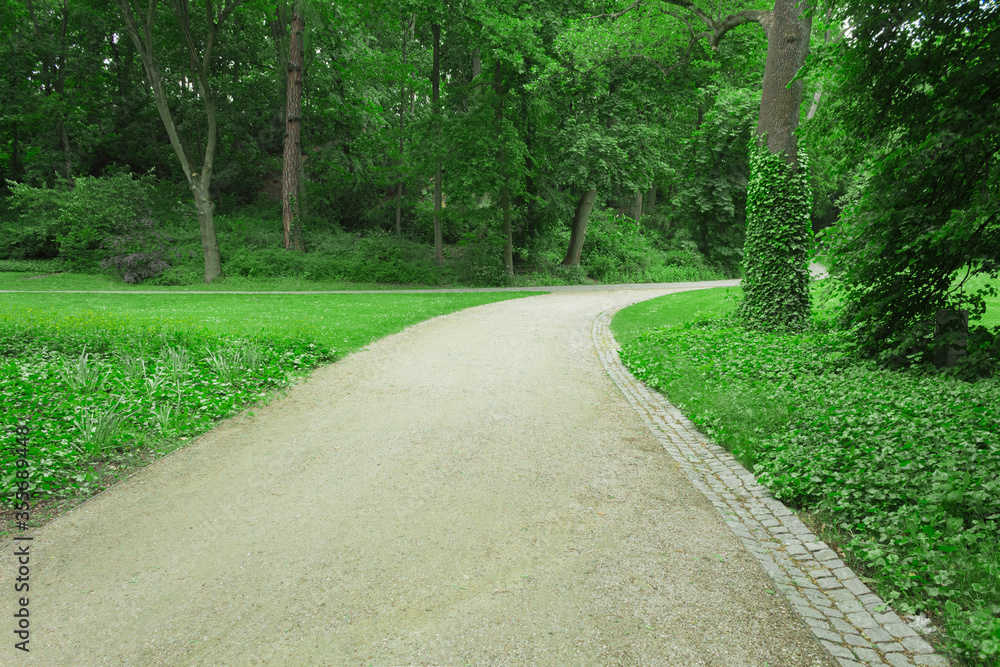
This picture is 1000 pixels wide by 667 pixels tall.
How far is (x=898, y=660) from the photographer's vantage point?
2875 mm

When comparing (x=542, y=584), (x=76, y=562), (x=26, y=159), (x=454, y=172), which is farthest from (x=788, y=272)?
(x=26, y=159)

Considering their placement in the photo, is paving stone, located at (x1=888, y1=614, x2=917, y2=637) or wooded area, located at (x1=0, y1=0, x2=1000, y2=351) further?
wooded area, located at (x1=0, y1=0, x2=1000, y2=351)

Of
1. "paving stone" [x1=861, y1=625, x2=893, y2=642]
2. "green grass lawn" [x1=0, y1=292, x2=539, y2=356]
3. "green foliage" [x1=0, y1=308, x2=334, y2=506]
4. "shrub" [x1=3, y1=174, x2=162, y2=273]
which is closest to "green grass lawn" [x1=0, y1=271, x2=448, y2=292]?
"shrub" [x1=3, y1=174, x2=162, y2=273]

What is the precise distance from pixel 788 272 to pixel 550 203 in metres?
15.3

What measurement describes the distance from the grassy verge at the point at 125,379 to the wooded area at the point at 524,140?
814 centimetres

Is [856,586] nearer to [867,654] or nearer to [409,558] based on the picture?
[867,654]

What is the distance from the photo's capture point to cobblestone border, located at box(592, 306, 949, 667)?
2.96 meters

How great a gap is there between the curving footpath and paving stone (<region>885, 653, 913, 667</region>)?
1 cm

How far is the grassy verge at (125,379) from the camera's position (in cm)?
503

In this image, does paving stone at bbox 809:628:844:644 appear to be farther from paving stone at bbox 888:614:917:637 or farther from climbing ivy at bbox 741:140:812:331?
climbing ivy at bbox 741:140:812:331

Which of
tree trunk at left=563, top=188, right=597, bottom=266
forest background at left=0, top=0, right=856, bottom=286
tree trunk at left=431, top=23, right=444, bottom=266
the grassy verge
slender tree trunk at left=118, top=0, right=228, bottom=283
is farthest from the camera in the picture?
tree trunk at left=563, top=188, right=597, bottom=266

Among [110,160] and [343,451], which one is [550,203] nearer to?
[343,451]

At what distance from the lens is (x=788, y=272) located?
11156 millimetres

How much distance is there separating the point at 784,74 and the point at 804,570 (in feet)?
34.7
